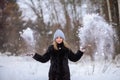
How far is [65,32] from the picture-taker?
3.58 metres

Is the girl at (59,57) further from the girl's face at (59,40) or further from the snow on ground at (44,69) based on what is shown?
the snow on ground at (44,69)

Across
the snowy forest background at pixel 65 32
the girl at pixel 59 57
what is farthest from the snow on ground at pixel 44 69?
the girl at pixel 59 57

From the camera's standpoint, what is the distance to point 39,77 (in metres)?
3.57

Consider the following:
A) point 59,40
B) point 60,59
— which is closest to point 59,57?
point 60,59

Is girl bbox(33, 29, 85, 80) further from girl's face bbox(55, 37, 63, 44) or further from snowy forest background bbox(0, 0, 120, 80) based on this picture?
snowy forest background bbox(0, 0, 120, 80)

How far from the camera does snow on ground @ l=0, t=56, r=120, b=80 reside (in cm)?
353

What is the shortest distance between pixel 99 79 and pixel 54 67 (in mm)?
620

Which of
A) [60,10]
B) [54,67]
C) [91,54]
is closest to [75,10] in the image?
[60,10]

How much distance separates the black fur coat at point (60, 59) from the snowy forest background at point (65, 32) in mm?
353

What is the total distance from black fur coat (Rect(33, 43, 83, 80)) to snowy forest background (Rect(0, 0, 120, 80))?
353mm

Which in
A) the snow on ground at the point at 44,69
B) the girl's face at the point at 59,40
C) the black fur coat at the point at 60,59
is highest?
the girl's face at the point at 59,40

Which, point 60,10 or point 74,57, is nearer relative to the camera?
point 74,57

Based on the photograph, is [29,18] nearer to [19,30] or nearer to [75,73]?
[19,30]

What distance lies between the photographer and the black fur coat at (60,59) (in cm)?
316
